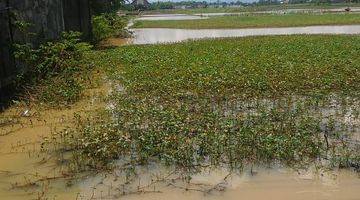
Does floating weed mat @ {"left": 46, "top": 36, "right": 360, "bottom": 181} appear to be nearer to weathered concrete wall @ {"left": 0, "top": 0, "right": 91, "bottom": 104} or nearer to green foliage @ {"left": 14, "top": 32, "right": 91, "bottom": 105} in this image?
green foliage @ {"left": 14, "top": 32, "right": 91, "bottom": 105}

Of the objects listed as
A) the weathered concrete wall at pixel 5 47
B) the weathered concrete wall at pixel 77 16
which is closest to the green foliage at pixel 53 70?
the weathered concrete wall at pixel 5 47

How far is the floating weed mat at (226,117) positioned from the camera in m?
6.95

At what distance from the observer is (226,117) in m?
8.83

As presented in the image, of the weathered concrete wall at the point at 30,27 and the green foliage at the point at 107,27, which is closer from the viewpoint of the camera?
the weathered concrete wall at the point at 30,27

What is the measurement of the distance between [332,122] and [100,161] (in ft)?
13.7

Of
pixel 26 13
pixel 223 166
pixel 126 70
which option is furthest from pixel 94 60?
pixel 223 166

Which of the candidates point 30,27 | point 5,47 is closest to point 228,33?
point 30,27

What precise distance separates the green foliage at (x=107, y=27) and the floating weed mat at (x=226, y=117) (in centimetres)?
1129

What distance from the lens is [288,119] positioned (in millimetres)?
8477

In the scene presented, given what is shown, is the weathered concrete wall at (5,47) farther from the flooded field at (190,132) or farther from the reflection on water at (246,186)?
→ the reflection on water at (246,186)

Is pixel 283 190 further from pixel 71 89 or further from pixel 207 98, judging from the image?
pixel 71 89

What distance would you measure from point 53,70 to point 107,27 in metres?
14.4

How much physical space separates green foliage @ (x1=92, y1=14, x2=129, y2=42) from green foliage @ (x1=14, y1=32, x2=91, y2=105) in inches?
434

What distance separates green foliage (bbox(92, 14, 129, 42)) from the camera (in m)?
26.0
